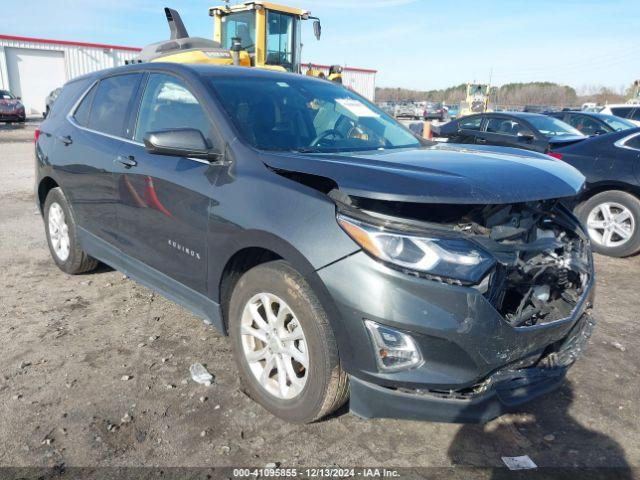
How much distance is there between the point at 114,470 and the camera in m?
2.27

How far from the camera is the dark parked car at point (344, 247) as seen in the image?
6.89 feet

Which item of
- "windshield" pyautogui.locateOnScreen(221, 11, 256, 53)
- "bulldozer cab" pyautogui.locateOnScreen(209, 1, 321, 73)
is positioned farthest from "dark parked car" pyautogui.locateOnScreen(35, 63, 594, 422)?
"windshield" pyautogui.locateOnScreen(221, 11, 256, 53)

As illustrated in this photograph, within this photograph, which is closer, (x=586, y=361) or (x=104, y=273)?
(x=586, y=361)

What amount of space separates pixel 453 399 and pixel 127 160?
253 centimetres

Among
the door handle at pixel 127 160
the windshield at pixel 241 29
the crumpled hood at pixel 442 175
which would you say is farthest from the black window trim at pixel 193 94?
the windshield at pixel 241 29

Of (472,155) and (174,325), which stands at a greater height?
(472,155)

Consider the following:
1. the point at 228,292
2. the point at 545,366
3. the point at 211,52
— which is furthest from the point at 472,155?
the point at 211,52

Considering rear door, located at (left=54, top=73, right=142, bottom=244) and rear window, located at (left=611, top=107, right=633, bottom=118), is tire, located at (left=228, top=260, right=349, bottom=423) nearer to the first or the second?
rear door, located at (left=54, top=73, right=142, bottom=244)

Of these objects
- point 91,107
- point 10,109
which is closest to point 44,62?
point 10,109

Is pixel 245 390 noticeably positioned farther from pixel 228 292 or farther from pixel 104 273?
pixel 104 273

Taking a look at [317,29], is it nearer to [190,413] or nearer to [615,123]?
[615,123]

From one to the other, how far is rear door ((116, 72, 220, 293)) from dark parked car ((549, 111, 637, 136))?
974 centimetres

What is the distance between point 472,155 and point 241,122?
4.30 ft

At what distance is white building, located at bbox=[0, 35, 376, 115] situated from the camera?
104ft
